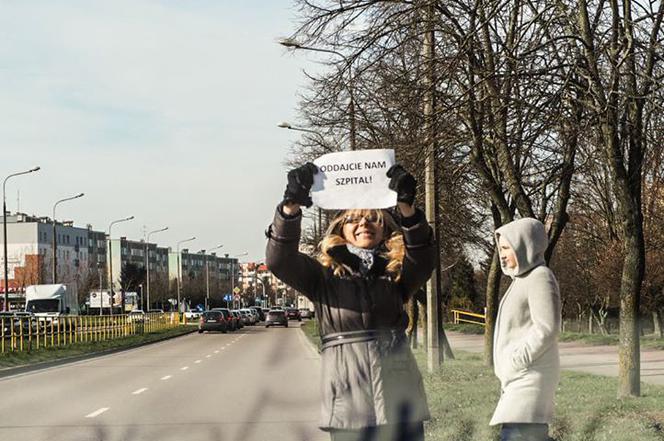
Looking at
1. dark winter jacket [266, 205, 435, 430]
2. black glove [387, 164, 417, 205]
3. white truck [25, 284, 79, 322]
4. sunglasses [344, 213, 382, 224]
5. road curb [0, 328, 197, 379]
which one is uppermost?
black glove [387, 164, 417, 205]

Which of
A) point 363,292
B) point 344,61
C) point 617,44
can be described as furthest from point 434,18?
point 363,292

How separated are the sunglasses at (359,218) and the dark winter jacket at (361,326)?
16 centimetres

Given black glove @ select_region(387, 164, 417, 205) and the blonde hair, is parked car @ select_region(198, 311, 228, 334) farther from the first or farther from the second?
black glove @ select_region(387, 164, 417, 205)

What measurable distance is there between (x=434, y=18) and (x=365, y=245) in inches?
423

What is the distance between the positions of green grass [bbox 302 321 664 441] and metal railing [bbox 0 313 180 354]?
19.8 meters

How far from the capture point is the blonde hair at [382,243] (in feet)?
14.4

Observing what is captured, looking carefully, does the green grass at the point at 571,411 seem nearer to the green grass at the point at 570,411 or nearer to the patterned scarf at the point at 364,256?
the green grass at the point at 570,411

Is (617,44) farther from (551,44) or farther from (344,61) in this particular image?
(344,61)

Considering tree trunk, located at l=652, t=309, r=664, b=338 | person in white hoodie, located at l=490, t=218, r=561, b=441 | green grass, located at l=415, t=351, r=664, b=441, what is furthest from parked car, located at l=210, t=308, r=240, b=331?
person in white hoodie, located at l=490, t=218, r=561, b=441

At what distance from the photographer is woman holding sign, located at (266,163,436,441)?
13.9 feet

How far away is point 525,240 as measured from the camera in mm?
5328

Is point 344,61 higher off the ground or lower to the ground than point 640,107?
higher

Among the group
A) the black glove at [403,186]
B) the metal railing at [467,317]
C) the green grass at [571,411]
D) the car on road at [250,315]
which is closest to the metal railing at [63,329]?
the metal railing at [467,317]

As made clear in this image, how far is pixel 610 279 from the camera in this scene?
37.0 m
